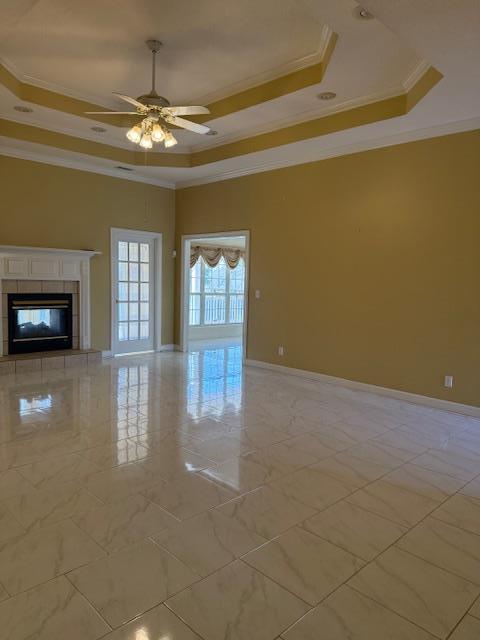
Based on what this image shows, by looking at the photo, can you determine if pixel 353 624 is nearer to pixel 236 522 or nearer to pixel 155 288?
pixel 236 522

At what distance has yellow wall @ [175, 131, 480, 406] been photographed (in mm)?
4625

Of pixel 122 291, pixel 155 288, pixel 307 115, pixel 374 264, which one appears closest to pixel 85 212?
pixel 122 291

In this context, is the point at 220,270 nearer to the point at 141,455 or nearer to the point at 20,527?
the point at 141,455

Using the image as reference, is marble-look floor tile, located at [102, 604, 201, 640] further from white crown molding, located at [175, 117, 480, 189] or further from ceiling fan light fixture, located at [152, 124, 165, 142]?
white crown molding, located at [175, 117, 480, 189]

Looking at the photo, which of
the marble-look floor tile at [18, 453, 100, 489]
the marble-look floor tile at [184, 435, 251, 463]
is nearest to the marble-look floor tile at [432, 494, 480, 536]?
the marble-look floor tile at [184, 435, 251, 463]

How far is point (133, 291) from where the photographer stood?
7.65 m

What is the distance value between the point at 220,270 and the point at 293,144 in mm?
4983

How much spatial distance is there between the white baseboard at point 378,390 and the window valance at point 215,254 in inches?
130

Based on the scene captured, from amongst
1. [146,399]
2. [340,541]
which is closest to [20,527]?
[340,541]

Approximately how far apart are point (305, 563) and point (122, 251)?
6.17 m

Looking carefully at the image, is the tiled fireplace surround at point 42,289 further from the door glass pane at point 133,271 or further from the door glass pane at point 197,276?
the door glass pane at point 197,276

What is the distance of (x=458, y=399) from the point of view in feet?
15.3

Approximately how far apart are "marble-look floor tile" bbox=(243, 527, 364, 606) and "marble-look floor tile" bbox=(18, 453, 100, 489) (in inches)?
55.6

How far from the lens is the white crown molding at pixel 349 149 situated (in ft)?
14.9
